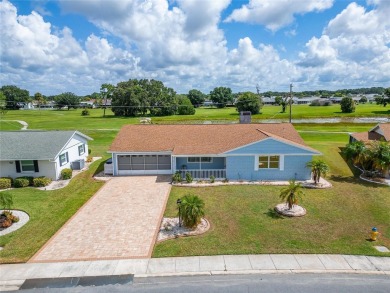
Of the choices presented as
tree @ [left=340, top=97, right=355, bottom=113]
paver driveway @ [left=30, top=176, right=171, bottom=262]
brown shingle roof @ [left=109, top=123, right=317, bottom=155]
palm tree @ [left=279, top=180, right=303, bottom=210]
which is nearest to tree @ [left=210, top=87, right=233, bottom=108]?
tree @ [left=340, top=97, right=355, bottom=113]

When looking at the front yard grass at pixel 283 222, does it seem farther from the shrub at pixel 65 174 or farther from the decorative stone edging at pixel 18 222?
the shrub at pixel 65 174

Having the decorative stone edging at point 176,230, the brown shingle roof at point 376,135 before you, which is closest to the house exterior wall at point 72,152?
the decorative stone edging at point 176,230

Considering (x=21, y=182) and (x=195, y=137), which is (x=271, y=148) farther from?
(x=21, y=182)

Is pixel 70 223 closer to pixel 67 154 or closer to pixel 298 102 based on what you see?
pixel 67 154

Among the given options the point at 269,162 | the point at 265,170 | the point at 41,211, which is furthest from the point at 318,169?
the point at 41,211

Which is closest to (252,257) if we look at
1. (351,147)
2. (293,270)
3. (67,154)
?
(293,270)

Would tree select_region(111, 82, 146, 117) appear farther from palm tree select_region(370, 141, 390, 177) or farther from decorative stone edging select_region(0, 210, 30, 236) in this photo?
palm tree select_region(370, 141, 390, 177)
